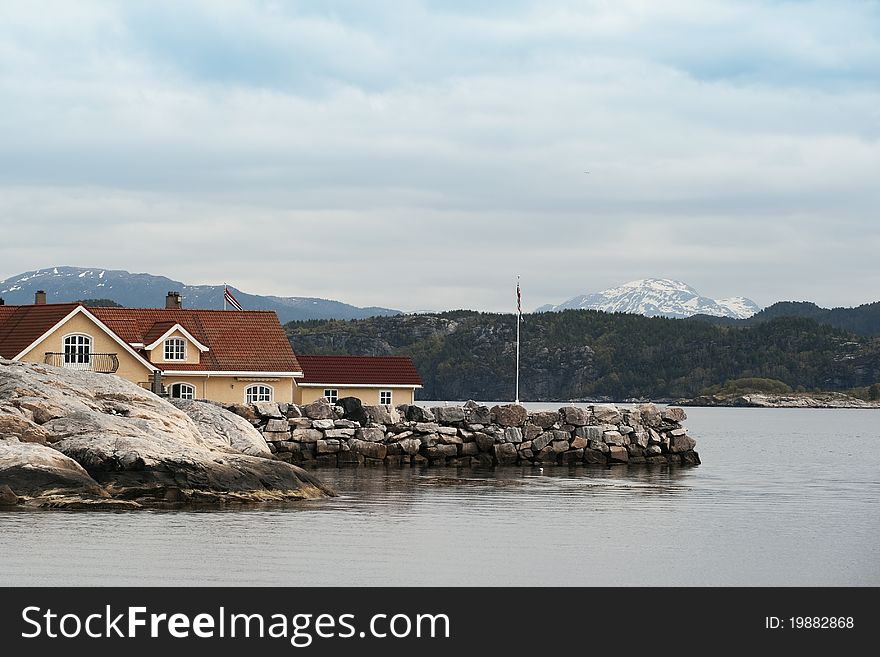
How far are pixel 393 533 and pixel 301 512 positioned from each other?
10.6 feet

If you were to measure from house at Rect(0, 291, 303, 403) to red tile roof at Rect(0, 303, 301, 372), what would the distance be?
0.03 meters

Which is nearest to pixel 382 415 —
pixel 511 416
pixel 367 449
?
pixel 367 449

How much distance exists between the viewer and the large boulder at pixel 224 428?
1328 inches

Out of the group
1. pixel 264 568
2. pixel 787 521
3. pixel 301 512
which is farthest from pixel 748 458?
pixel 264 568

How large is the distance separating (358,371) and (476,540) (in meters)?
39.3

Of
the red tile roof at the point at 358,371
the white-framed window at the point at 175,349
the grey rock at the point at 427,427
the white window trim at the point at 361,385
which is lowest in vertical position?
the grey rock at the point at 427,427

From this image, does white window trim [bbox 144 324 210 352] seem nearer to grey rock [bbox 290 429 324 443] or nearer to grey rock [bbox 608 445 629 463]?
grey rock [bbox 290 429 324 443]

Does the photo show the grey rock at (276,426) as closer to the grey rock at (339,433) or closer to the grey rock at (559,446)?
the grey rock at (339,433)

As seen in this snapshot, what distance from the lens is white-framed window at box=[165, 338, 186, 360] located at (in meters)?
53.0

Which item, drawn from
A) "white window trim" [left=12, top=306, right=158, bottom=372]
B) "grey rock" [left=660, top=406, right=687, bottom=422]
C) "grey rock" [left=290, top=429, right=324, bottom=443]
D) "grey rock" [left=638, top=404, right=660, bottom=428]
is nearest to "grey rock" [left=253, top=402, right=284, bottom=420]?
"grey rock" [left=290, top=429, right=324, bottom=443]

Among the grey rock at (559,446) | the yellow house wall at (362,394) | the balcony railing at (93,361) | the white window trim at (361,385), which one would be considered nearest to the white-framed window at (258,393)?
the balcony railing at (93,361)

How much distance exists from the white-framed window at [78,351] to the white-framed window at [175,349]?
3.44 m
